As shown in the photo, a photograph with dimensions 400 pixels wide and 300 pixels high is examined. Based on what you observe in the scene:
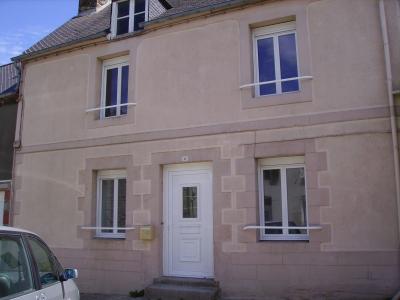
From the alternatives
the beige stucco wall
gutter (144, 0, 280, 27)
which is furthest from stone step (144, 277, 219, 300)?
gutter (144, 0, 280, 27)

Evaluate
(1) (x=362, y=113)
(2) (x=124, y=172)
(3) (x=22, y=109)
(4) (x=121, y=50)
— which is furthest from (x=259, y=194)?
(3) (x=22, y=109)

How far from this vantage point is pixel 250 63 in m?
8.26

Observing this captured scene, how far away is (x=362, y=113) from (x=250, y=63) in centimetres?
227

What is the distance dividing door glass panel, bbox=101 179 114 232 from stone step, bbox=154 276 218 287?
177 centimetres

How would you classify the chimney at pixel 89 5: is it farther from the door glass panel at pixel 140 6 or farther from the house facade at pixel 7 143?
the door glass panel at pixel 140 6

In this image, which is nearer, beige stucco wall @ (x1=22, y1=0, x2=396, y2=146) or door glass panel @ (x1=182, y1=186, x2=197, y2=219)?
beige stucco wall @ (x1=22, y1=0, x2=396, y2=146)

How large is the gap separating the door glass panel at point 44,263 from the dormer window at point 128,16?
21.0 ft

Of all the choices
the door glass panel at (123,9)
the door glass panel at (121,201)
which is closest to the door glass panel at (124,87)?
the door glass panel at (123,9)

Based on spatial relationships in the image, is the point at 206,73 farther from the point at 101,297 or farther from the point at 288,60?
the point at 101,297

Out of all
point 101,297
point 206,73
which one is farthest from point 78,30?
point 101,297

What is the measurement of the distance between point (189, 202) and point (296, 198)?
209cm

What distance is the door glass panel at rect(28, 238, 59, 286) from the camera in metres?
4.22

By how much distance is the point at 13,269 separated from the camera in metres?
3.89

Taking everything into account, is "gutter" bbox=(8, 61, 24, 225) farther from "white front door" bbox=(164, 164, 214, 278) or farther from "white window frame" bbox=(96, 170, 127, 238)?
"white front door" bbox=(164, 164, 214, 278)
